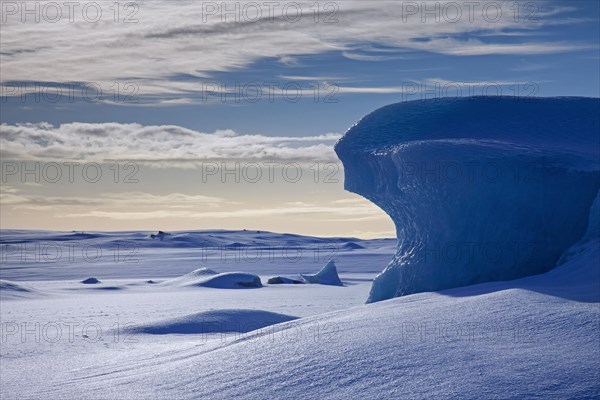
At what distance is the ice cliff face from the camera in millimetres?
6570

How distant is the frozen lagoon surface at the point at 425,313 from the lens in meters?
3.44

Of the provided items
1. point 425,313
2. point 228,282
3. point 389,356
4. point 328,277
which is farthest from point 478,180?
point 328,277

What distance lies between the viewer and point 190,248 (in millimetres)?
45531

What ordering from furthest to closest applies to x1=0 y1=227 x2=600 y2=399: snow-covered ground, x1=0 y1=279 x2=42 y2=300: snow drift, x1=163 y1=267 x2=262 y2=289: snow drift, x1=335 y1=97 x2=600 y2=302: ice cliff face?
x1=163 y1=267 x2=262 y2=289: snow drift < x1=0 y1=279 x2=42 y2=300: snow drift < x1=335 y1=97 x2=600 y2=302: ice cliff face < x1=0 y1=227 x2=600 y2=399: snow-covered ground

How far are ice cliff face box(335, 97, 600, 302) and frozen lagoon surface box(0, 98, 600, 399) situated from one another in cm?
1

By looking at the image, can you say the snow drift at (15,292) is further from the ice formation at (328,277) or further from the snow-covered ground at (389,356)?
the snow-covered ground at (389,356)

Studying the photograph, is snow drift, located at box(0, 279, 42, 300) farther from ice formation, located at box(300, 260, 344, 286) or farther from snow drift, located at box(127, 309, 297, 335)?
snow drift, located at box(127, 309, 297, 335)

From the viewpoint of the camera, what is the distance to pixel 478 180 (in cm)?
666

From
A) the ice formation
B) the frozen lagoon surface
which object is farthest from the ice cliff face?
the ice formation

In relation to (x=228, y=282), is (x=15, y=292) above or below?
above

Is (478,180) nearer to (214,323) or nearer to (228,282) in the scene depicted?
(214,323)

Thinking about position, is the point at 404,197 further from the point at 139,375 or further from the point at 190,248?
the point at 190,248

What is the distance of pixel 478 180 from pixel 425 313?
101 inches

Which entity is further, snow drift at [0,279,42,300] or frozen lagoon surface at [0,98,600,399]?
snow drift at [0,279,42,300]
